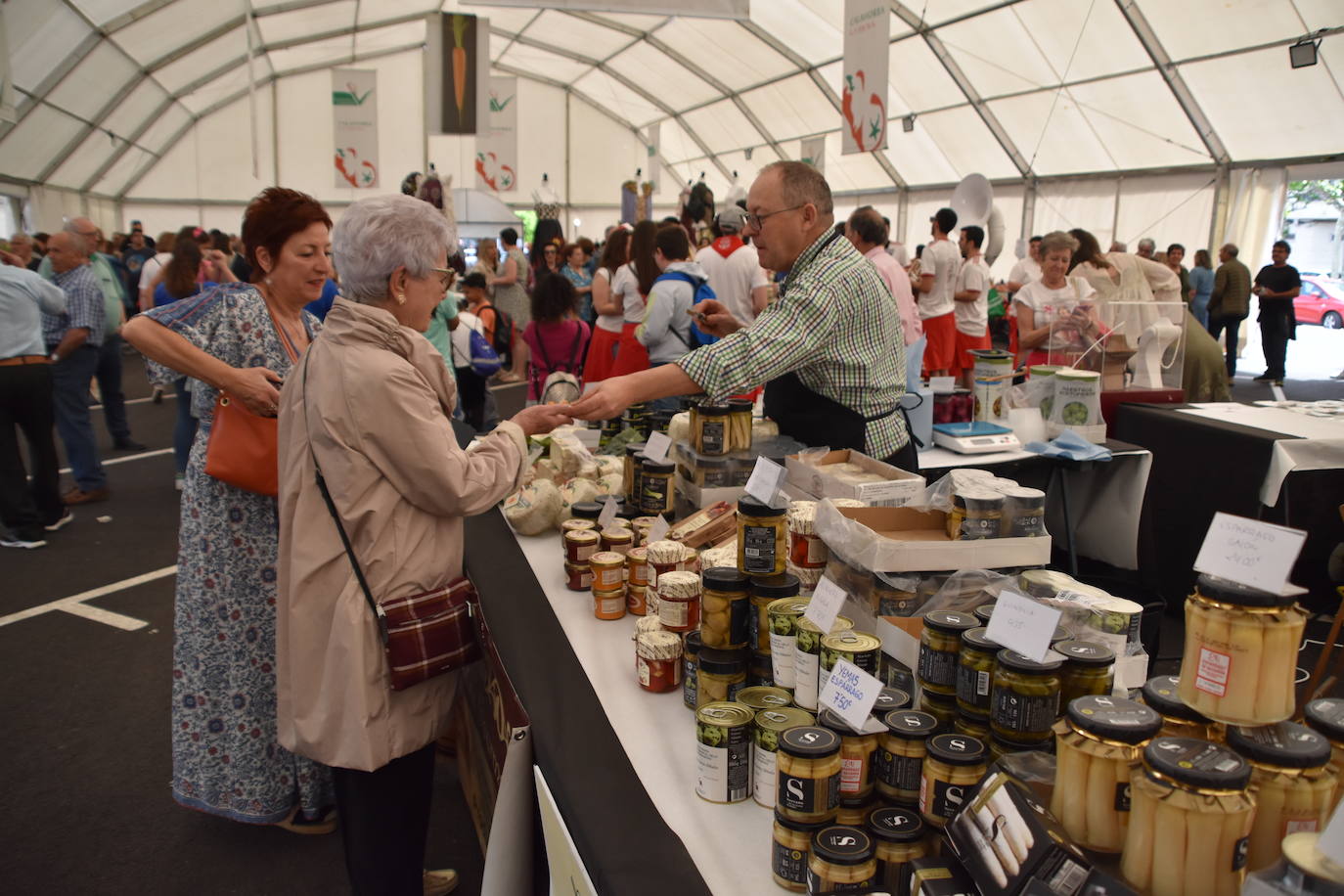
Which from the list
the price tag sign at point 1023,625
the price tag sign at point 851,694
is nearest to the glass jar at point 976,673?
the price tag sign at point 1023,625

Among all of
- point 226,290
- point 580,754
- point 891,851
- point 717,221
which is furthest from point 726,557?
point 717,221

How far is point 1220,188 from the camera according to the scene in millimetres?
12477

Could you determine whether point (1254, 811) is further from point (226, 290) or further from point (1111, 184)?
point (1111, 184)

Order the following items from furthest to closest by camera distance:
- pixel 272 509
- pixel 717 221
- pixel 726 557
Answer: pixel 717 221, pixel 272 509, pixel 726 557

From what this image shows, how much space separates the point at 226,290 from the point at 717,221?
142 inches

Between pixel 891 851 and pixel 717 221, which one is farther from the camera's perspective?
pixel 717 221

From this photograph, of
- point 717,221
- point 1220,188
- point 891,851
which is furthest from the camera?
point 1220,188

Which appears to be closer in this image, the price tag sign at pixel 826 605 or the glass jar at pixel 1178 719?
the glass jar at pixel 1178 719

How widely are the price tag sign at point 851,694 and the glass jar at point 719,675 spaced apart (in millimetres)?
317

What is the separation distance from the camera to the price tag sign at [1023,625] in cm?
115

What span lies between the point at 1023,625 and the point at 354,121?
1338 centimetres

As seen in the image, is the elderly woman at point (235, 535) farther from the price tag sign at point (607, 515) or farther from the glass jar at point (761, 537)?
the glass jar at point (761, 537)

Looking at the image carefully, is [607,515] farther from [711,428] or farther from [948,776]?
[948,776]

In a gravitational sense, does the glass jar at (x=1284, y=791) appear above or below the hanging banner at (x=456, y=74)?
below
